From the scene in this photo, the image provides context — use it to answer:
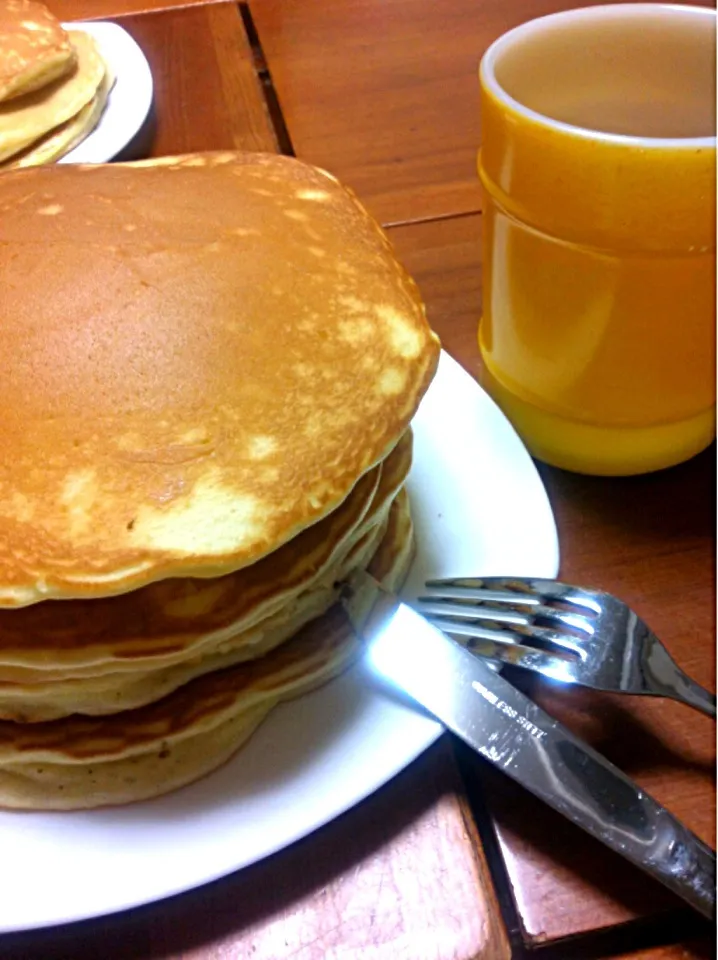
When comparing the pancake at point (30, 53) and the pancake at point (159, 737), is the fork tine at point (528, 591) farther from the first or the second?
the pancake at point (30, 53)

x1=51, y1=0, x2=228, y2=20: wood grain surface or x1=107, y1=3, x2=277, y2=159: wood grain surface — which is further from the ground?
x1=51, y1=0, x2=228, y2=20: wood grain surface

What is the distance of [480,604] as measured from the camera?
0.61m

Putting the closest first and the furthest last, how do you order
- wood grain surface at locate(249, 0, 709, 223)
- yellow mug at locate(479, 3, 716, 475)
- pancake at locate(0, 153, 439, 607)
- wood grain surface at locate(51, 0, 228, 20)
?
1. pancake at locate(0, 153, 439, 607)
2. yellow mug at locate(479, 3, 716, 475)
3. wood grain surface at locate(249, 0, 709, 223)
4. wood grain surface at locate(51, 0, 228, 20)

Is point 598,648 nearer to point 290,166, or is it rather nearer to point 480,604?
point 480,604

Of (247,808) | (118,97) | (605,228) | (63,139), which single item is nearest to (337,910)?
(247,808)

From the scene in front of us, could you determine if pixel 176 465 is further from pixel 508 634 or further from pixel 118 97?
pixel 118 97

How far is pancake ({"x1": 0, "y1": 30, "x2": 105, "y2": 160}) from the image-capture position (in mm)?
1175

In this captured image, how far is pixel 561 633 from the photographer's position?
1.97 feet

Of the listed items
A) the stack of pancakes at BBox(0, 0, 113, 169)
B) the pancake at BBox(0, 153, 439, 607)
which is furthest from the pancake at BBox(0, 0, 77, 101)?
the pancake at BBox(0, 153, 439, 607)

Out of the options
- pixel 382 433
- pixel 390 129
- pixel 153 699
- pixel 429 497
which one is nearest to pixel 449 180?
pixel 390 129

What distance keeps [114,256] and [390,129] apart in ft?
2.51

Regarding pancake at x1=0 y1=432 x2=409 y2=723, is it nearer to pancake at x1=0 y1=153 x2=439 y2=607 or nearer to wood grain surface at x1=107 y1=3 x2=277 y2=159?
pancake at x1=0 y1=153 x2=439 y2=607

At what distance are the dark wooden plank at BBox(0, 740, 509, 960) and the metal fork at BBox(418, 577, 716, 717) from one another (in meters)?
0.12

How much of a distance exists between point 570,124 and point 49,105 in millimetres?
866
